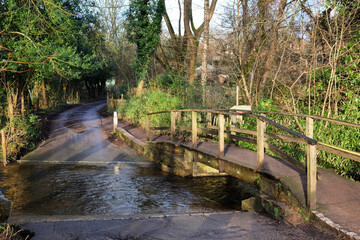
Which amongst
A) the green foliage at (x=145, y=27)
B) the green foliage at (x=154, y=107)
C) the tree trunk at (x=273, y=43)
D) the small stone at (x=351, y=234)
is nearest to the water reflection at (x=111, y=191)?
the small stone at (x=351, y=234)

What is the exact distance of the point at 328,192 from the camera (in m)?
5.41

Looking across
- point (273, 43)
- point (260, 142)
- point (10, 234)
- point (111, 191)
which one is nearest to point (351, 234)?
point (260, 142)

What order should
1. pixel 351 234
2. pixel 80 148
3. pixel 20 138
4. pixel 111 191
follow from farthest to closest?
1. pixel 80 148
2. pixel 20 138
3. pixel 111 191
4. pixel 351 234

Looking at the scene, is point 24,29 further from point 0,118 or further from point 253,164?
point 253,164

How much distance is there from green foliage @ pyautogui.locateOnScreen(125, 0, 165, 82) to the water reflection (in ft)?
42.4

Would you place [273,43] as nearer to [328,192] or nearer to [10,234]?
[328,192]

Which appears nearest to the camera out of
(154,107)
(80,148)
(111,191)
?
(111,191)

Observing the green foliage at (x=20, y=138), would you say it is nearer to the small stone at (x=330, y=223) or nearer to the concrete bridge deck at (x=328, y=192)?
the concrete bridge deck at (x=328, y=192)

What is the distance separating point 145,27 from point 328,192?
19.1 m

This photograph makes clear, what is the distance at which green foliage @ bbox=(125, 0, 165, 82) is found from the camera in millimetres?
22281

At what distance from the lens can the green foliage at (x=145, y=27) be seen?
22281mm

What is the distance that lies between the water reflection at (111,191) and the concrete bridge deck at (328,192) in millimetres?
1273

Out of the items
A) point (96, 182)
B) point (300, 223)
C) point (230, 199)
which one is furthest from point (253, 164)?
point (96, 182)

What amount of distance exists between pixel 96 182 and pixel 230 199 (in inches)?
146
